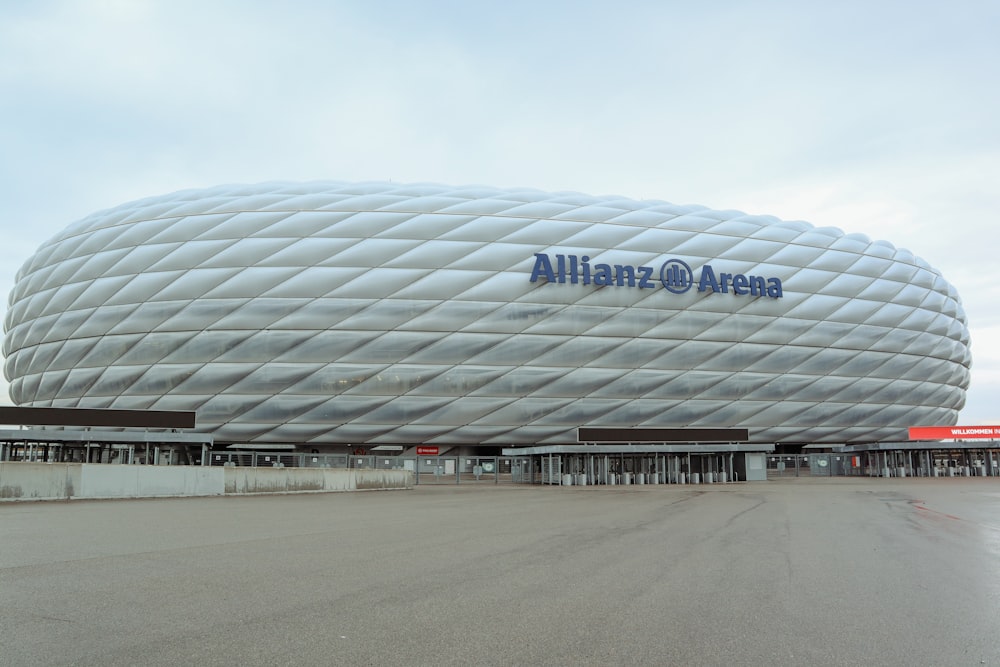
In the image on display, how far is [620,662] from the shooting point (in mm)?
4371

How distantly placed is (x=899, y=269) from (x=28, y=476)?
47.9 meters

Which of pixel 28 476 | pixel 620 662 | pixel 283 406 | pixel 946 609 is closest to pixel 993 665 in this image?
pixel 946 609

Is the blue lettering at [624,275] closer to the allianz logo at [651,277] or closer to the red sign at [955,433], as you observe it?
the allianz logo at [651,277]

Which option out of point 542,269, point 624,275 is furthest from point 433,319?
point 624,275

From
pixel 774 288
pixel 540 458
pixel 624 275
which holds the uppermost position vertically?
pixel 624 275

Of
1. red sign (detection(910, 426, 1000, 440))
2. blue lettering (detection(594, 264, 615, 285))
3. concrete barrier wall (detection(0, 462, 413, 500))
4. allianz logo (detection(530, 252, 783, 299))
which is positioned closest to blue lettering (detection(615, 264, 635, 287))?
allianz logo (detection(530, 252, 783, 299))

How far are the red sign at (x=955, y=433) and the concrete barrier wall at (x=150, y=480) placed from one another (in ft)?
111

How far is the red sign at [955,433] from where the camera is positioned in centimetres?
4375

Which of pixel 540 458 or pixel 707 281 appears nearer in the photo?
pixel 540 458

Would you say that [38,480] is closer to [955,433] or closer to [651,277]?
[651,277]

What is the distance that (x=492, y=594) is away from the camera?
631cm

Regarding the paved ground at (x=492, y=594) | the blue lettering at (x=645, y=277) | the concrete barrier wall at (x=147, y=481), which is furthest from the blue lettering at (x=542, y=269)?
the paved ground at (x=492, y=594)

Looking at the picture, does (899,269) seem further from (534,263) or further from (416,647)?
(416,647)

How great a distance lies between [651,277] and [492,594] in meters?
37.2
